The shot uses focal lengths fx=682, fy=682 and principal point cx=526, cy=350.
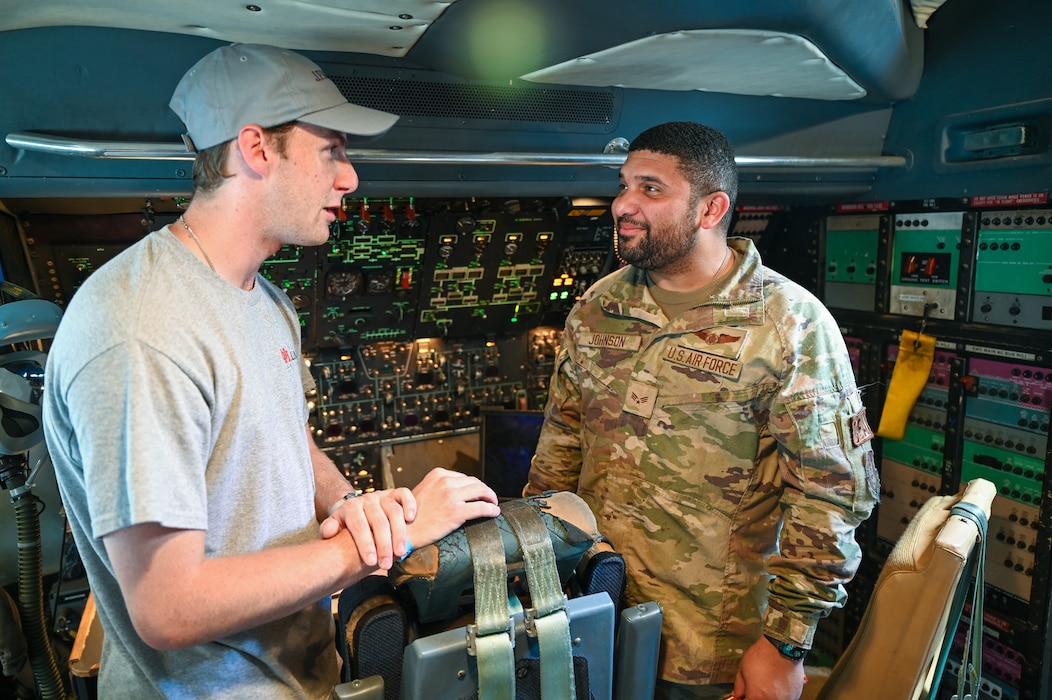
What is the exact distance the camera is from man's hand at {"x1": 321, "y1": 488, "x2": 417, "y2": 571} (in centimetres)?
115

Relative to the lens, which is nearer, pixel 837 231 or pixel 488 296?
pixel 837 231

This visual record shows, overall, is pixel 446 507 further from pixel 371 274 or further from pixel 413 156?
pixel 371 274

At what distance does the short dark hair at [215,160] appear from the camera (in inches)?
51.8

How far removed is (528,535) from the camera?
114cm

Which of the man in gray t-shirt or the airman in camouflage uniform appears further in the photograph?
the airman in camouflage uniform

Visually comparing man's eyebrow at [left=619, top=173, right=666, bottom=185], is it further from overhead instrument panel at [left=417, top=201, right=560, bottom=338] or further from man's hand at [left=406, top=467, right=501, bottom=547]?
overhead instrument panel at [left=417, top=201, right=560, bottom=338]

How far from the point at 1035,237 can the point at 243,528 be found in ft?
11.3

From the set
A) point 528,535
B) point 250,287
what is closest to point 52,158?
point 250,287

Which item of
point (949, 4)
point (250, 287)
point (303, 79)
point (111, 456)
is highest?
point (949, 4)

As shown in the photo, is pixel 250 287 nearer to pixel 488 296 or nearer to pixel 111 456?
pixel 111 456

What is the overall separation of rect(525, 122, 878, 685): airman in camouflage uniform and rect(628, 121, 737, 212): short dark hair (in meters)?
0.15

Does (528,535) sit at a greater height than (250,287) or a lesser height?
lesser

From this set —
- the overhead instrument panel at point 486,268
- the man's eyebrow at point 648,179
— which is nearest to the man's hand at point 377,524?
the man's eyebrow at point 648,179

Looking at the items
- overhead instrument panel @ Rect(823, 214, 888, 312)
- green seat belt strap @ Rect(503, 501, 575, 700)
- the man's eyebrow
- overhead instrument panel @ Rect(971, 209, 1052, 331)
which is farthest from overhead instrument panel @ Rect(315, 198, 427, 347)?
overhead instrument panel @ Rect(971, 209, 1052, 331)
